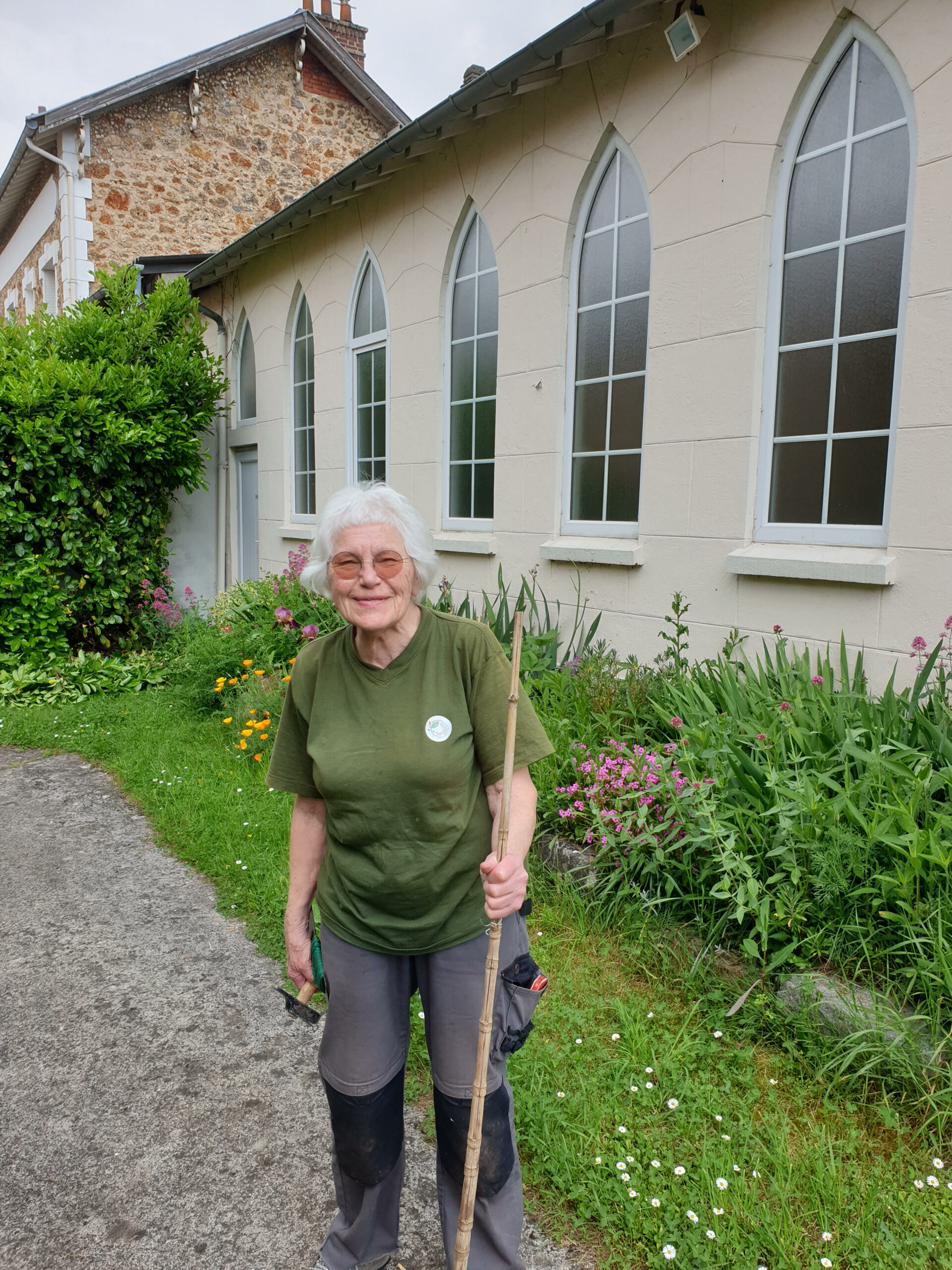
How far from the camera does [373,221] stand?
830cm

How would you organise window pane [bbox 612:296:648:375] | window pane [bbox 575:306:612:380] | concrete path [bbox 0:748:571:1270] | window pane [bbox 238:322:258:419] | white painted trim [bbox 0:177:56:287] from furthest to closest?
white painted trim [bbox 0:177:56:287], window pane [bbox 238:322:258:419], window pane [bbox 575:306:612:380], window pane [bbox 612:296:648:375], concrete path [bbox 0:748:571:1270]

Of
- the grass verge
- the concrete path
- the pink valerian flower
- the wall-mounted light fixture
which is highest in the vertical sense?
the wall-mounted light fixture

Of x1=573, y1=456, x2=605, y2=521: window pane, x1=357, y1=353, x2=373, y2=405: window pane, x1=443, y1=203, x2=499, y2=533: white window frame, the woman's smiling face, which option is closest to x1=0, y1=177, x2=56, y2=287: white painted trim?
x1=357, y1=353, x2=373, y2=405: window pane

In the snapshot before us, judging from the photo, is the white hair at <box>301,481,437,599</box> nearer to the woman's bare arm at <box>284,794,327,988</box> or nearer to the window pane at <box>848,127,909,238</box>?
the woman's bare arm at <box>284,794,327,988</box>

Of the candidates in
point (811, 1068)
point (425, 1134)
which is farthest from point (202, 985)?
point (811, 1068)

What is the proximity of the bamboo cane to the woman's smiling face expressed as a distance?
336mm

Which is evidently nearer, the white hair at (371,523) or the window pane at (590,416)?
the white hair at (371,523)

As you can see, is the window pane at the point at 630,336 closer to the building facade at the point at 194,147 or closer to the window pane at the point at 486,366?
the window pane at the point at 486,366

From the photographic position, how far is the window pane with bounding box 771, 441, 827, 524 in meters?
4.65

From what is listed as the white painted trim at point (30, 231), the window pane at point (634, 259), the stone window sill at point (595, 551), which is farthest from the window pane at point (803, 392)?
the white painted trim at point (30, 231)

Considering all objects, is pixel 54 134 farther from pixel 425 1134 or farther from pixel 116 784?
pixel 425 1134

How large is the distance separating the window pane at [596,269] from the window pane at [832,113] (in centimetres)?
147

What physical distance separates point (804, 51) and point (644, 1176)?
5023mm

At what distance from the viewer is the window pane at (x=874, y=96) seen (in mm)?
4211
